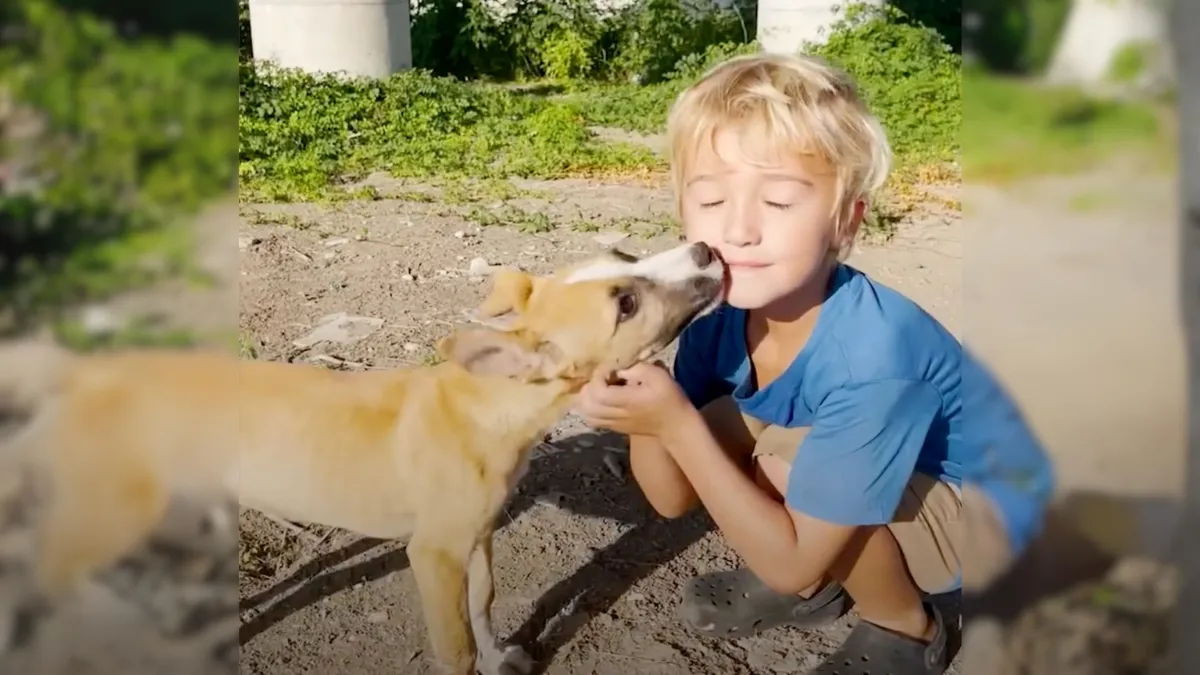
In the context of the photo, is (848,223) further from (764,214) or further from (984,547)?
(984,547)

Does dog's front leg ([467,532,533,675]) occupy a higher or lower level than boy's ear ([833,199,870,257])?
lower

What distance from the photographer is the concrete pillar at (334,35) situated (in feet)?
22.1

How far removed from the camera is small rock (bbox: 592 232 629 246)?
4.92m

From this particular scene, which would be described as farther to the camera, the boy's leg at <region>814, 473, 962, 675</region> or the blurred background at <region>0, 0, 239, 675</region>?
the boy's leg at <region>814, 473, 962, 675</region>

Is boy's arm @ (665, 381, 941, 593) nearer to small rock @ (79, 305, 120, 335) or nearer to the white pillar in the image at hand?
small rock @ (79, 305, 120, 335)

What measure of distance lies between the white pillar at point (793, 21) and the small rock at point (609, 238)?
1.85m

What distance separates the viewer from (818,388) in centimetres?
201

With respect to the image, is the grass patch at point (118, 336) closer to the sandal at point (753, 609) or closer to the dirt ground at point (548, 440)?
the dirt ground at point (548, 440)

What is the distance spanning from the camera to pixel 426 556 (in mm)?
1975

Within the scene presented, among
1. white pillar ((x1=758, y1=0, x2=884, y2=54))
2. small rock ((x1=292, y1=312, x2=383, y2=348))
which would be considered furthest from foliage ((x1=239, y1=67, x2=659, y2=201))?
small rock ((x1=292, y1=312, x2=383, y2=348))

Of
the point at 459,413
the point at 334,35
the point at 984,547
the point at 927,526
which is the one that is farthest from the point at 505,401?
the point at 334,35

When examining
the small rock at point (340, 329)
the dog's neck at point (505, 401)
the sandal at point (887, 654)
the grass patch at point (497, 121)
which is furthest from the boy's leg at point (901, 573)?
the grass patch at point (497, 121)

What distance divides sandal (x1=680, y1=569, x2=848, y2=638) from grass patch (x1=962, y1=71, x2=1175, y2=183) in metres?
1.68

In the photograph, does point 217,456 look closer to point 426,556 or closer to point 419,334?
point 426,556
